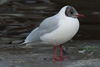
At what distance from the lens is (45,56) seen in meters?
6.62

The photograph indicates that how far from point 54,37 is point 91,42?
5.28 feet

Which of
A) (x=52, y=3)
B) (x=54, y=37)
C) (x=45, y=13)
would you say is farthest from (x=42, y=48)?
(x=52, y=3)

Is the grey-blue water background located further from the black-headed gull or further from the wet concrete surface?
the black-headed gull

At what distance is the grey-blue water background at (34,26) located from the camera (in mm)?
6418

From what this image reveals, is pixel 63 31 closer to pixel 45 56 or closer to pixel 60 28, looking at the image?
pixel 60 28

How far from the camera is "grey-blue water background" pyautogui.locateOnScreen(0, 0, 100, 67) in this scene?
642cm

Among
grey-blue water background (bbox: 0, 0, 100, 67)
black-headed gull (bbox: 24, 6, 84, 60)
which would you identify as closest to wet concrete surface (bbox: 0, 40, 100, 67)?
grey-blue water background (bbox: 0, 0, 100, 67)

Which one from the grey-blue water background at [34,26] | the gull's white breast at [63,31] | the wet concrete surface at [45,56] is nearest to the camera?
the wet concrete surface at [45,56]

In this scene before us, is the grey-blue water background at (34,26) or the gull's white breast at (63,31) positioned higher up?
the gull's white breast at (63,31)

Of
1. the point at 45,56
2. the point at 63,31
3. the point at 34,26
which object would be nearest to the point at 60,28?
the point at 63,31

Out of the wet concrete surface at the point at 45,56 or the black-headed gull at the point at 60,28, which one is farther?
the black-headed gull at the point at 60,28

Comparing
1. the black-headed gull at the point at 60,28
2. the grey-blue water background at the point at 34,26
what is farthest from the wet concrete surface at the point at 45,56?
the black-headed gull at the point at 60,28

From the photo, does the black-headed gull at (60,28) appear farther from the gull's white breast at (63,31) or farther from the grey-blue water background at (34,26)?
the grey-blue water background at (34,26)

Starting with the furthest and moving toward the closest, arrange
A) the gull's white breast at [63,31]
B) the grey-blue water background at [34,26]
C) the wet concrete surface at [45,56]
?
1. the grey-blue water background at [34,26]
2. the gull's white breast at [63,31]
3. the wet concrete surface at [45,56]
